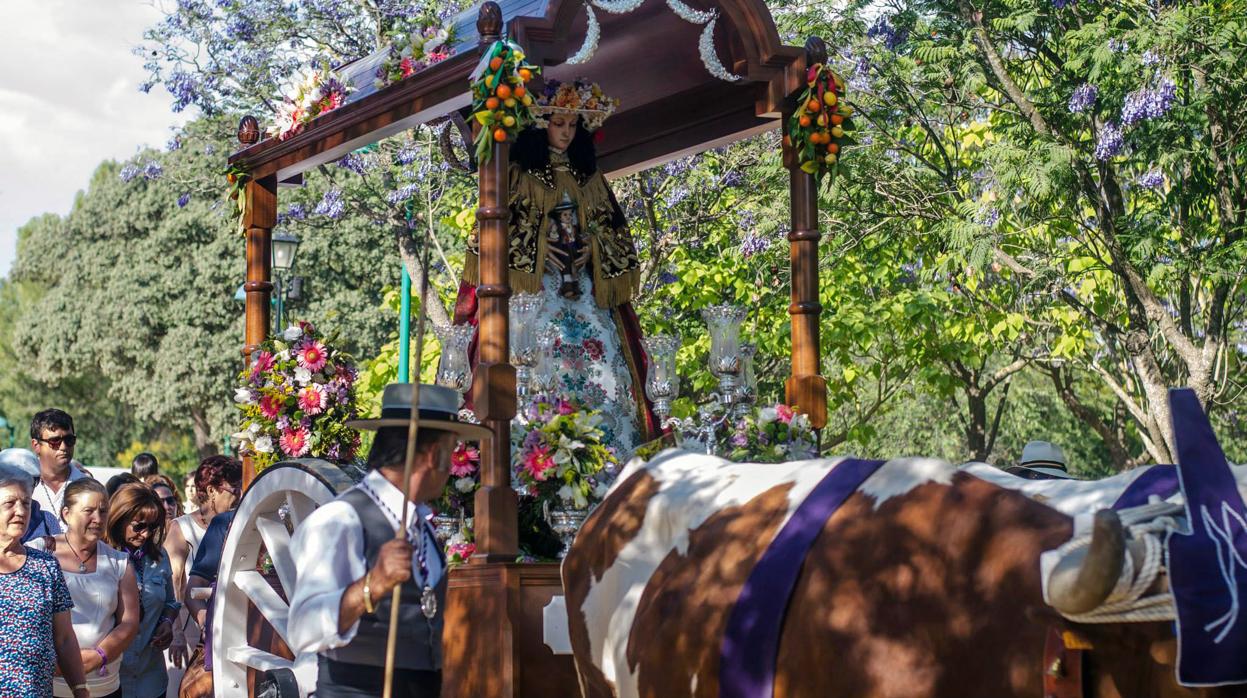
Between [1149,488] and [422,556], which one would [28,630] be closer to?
[422,556]

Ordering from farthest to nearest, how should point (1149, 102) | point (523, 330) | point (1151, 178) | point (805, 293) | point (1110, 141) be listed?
point (1151, 178), point (1110, 141), point (1149, 102), point (805, 293), point (523, 330)

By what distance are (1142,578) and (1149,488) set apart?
51 centimetres

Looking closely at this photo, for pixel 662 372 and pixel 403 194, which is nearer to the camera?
pixel 662 372

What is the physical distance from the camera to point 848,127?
759 cm

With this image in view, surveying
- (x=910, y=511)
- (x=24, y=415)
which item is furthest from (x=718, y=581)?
(x=24, y=415)

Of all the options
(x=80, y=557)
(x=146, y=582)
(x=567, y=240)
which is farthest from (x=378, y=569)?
(x=567, y=240)

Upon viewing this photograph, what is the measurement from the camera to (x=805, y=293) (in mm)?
7438

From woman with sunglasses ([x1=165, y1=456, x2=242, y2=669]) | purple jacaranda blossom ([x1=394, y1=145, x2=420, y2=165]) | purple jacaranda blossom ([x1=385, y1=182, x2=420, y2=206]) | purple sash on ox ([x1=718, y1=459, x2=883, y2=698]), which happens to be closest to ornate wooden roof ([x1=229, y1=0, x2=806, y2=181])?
woman with sunglasses ([x1=165, y1=456, x2=242, y2=669])

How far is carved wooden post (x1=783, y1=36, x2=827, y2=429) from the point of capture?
7395 mm

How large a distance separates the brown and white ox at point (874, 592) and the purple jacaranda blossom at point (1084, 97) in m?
A: 7.84

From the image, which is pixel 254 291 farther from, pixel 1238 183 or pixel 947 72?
pixel 1238 183

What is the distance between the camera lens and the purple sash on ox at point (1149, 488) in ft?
10.1

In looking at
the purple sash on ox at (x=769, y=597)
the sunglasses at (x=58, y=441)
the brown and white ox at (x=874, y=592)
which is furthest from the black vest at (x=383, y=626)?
the sunglasses at (x=58, y=441)

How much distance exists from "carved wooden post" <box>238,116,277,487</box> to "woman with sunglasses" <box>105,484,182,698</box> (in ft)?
3.11
